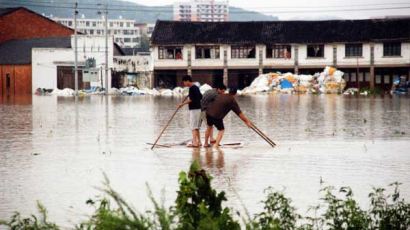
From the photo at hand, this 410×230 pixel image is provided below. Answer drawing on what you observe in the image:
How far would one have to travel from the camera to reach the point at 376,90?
5916 centimetres

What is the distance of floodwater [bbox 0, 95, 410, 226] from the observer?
10.4 metres

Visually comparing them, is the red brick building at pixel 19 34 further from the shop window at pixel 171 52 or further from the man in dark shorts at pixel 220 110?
the man in dark shorts at pixel 220 110

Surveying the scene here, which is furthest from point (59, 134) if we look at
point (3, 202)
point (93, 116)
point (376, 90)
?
point (376, 90)

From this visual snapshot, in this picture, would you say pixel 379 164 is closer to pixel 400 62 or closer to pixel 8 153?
pixel 8 153

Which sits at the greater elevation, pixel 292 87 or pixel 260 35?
pixel 260 35

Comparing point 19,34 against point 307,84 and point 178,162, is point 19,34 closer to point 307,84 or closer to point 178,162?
point 307,84

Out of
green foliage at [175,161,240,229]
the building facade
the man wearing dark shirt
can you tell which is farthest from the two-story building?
green foliage at [175,161,240,229]

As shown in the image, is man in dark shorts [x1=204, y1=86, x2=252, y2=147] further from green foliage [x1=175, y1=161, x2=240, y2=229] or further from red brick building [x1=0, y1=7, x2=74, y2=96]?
red brick building [x1=0, y1=7, x2=74, y2=96]

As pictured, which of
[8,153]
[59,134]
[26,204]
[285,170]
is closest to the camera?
[26,204]

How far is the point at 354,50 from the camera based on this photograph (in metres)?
66.4

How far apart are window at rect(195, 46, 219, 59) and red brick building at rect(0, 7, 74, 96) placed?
45.6ft

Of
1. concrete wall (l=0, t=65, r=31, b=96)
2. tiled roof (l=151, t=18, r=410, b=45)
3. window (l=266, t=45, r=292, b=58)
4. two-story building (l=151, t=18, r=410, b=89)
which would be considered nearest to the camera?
two-story building (l=151, t=18, r=410, b=89)

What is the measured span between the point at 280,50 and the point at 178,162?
54.0 m

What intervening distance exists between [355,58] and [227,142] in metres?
49.8
